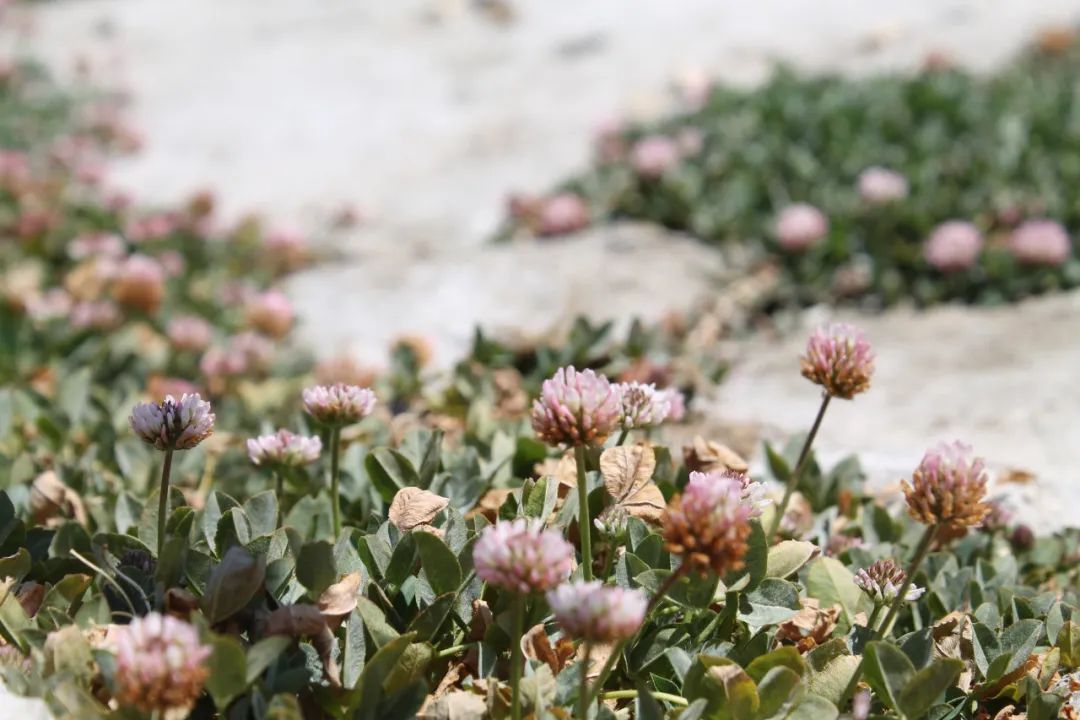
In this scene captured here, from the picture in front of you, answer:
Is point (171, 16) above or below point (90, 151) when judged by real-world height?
above

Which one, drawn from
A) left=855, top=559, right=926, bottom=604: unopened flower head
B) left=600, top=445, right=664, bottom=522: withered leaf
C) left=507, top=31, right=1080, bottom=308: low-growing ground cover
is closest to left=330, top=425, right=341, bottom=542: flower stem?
left=600, top=445, right=664, bottom=522: withered leaf

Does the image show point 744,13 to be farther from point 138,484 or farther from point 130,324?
point 138,484

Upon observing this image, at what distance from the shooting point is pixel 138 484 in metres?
3.04

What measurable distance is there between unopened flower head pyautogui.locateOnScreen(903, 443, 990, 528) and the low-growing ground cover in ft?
11.5

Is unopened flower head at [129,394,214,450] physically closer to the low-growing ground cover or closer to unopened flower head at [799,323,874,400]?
unopened flower head at [799,323,874,400]

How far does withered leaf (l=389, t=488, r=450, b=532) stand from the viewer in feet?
7.21

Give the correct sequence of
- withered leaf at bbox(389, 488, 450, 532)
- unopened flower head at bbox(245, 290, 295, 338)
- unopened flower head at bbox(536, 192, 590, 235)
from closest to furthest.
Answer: withered leaf at bbox(389, 488, 450, 532) < unopened flower head at bbox(245, 290, 295, 338) < unopened flower head at bbox(536, 192, 590, 235)

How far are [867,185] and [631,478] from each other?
3.63m

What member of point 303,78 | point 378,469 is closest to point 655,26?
point 303,78

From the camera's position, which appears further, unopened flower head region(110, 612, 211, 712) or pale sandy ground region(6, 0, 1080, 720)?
pale sandy ground region(6, 0, 1080, 720)

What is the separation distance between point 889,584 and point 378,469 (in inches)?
42.8

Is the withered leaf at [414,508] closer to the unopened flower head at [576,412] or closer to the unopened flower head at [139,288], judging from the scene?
the unopened flower head at [576,412]

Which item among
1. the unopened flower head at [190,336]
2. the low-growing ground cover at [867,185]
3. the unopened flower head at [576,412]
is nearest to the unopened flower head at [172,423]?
the unopened flower head at [576,412]

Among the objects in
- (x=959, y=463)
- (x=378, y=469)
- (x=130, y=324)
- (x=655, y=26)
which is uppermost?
(x=655, y=26)
